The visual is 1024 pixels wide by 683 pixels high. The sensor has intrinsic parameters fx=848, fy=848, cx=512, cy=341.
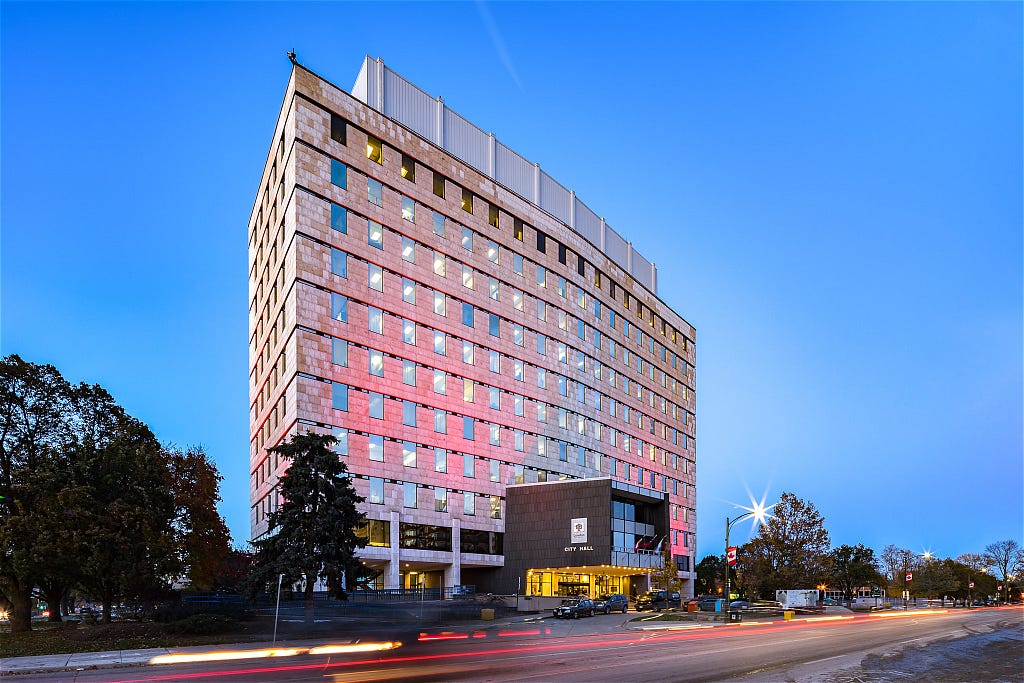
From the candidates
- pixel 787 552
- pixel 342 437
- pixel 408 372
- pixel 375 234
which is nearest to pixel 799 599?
pixel 787 552

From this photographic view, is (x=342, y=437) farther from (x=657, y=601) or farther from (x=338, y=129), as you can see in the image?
(x=657, y=601)

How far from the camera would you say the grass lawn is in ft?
96.8

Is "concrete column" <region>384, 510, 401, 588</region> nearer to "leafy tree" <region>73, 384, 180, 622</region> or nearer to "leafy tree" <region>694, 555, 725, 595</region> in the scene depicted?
"leafy tree" <region>73, 384, 180, 622</region>

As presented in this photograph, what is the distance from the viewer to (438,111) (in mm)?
73250

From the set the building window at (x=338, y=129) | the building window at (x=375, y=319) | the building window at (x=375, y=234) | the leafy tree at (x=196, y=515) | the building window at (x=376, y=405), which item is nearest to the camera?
the leafy tree at (x=196, y=515)

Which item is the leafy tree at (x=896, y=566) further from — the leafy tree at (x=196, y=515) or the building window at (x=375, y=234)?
the leafy tree at (x=196, y=515)

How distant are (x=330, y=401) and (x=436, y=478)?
40.0ft

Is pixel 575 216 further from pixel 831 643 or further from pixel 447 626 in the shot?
pixel 831 643

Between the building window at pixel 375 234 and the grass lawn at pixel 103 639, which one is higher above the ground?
the building window at pixel 375 234

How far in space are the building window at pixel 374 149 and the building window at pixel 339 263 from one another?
832cm

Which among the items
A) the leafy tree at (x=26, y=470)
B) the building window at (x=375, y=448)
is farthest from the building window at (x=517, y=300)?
the leafy tree at (x=26, y=470)

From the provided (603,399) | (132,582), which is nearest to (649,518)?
(603,399)

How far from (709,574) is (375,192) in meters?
116

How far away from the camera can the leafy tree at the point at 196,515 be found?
42219 mm
